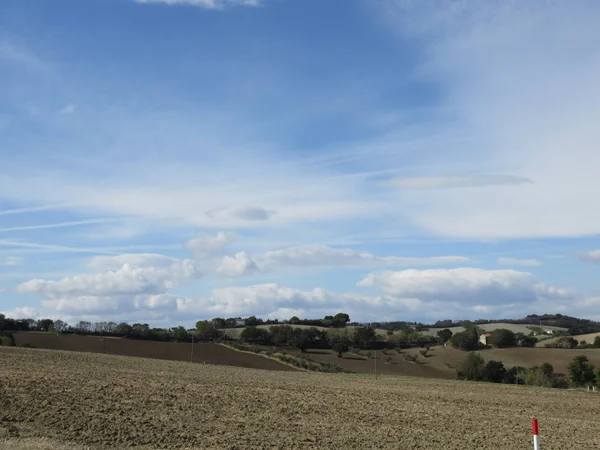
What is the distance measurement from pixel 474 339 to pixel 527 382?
153ft

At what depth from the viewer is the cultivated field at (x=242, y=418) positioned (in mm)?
21766

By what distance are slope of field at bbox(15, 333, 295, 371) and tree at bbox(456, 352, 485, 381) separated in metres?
24.2

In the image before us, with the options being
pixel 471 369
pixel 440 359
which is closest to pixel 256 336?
pixel 440 359

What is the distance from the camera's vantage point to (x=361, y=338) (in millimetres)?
139500

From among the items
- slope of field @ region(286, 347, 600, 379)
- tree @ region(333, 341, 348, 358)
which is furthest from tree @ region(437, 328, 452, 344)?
tree @ region(333, 341, 348, 358)

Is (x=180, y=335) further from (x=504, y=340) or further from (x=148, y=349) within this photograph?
(x=504, y=340)

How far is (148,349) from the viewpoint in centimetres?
10544

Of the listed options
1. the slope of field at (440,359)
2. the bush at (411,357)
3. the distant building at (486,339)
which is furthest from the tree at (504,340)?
the bush at (411,357)

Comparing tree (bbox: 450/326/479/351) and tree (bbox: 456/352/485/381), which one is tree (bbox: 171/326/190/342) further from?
tree (bbox: 456/352/485/381)

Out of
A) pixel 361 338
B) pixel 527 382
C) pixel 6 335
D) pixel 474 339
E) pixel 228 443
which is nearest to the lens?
pixel 228 443

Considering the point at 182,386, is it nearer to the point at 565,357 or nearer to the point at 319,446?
the point at 319,446

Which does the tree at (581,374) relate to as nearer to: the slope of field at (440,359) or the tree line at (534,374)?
the tree line at (534,374)

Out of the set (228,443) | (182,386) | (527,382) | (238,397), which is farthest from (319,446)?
(527,382)

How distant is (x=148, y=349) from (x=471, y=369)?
50.3m
